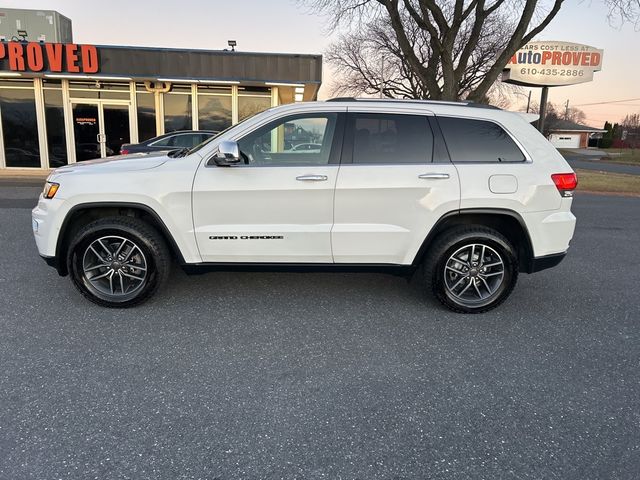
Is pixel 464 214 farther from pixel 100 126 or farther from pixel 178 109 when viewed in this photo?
pixel 100 126

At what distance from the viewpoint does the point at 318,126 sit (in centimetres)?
416

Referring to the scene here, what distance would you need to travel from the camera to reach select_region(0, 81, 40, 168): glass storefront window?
16016mm

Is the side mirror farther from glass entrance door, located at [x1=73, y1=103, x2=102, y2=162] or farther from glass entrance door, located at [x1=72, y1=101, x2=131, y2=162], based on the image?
glass entrance door, located at [x1=73, y1=103, x2=102, y2=162]

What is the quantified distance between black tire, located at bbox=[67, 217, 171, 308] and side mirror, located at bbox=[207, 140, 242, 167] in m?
0.88

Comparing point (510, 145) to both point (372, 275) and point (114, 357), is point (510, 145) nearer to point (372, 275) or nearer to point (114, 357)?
point (372, 275)

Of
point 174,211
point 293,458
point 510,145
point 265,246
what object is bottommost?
point 293,458

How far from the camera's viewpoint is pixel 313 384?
2.96m

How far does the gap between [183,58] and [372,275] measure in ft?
40.7

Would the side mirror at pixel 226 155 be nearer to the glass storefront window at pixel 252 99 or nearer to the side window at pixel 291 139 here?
the side window at pixel 291 139

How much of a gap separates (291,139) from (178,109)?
1355cm

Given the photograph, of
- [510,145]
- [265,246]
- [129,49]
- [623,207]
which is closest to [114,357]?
[265,246]

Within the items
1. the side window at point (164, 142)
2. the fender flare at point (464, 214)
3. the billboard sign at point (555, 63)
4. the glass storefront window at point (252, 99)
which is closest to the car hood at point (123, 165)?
the fender flare at point (464, 214)

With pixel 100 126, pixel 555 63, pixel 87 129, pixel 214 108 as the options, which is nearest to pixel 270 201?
pixel 214 108

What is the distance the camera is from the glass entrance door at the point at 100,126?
1620 centimetres
